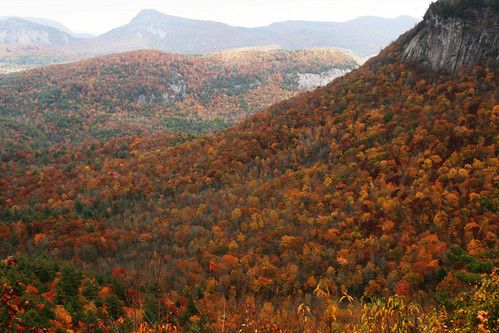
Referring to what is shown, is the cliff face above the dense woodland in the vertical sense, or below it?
above

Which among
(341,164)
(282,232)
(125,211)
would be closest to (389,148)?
(341,164)

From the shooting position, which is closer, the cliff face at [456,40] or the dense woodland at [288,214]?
the dense woodland at [288,214]

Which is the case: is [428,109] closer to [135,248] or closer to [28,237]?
[135,248]

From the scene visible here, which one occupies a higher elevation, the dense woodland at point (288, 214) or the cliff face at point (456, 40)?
the cliff face at point (456, 40)

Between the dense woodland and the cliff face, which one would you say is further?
the cliff face

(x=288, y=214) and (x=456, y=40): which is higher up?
(x=456, y=40)

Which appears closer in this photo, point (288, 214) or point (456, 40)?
point (288, 214)
